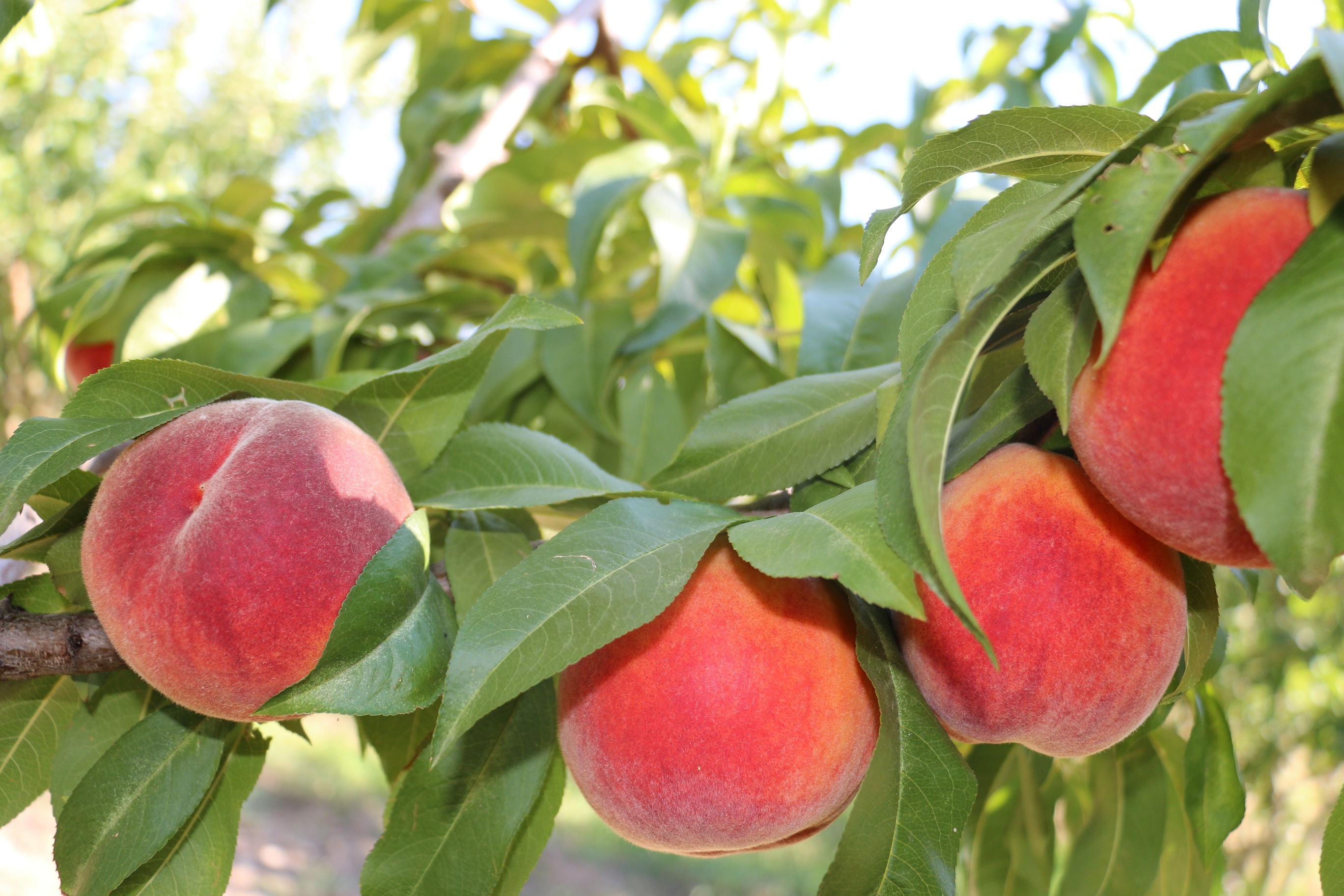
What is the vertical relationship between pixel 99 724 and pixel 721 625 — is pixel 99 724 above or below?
below

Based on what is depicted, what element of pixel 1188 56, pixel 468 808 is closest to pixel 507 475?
pixel 468 808

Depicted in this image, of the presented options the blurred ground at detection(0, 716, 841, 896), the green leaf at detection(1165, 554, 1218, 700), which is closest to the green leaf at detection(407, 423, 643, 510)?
the green leaf at detection(1165, 554, 1218, 700)

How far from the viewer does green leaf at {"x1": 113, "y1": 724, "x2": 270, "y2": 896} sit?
1.45ft

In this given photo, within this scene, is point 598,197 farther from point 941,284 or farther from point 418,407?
point 941,284

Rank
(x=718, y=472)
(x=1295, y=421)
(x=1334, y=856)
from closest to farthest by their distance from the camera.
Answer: (x=1295, y=421) < (x=1334, y=856) < (x=718, y=472)

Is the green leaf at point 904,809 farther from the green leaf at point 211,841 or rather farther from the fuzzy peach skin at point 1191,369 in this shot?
the green leaf at point 211,841

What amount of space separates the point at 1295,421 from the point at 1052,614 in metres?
0.12

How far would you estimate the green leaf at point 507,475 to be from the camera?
421mm

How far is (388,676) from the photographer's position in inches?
12.8

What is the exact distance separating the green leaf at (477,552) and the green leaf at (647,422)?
30cm

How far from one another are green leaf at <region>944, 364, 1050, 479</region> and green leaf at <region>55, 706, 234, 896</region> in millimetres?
357

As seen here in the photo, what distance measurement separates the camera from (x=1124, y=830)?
1.85ft

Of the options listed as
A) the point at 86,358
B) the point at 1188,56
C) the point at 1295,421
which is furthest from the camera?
the point at 86,358

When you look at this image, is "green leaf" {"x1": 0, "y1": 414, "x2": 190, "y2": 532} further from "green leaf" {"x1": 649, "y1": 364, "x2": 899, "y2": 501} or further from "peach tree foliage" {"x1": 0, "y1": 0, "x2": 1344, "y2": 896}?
"green leaf" {"x1": 649, "y1": 364, "x2": 899, "y2": 501}
